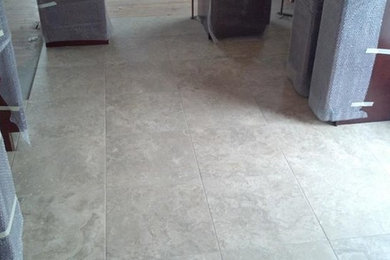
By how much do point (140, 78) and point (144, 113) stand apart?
1.46 ft

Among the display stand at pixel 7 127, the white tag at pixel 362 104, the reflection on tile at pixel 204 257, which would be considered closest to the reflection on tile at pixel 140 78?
the display stand at pixel 7 127

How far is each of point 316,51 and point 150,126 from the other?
956mm

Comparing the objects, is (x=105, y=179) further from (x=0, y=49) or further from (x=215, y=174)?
(x=0, y=49)

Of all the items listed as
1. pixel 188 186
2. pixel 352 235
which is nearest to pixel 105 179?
pixel 188 186

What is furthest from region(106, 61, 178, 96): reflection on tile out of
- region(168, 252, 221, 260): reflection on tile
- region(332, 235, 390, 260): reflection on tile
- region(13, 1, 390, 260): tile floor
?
region(332, 235, 390, 260): reflection on tile

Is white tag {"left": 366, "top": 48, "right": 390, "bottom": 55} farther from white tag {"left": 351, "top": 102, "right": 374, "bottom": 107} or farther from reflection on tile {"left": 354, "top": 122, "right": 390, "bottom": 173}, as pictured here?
reflection on tile {"left": 354, "top": 122, "right": 390, "bottom": 173}

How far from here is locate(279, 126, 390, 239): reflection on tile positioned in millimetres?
1818

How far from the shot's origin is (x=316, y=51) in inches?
94.7

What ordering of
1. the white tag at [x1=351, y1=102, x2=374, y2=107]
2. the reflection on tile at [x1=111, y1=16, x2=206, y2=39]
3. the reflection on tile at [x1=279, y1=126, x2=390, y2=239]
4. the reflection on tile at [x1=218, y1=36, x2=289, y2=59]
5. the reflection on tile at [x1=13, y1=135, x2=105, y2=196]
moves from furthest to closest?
the reflection on tile at [x1=111, y1=16, x2=206, y2=39], the reflection on tile at [x1=218, y1=36, x2=289, y2=59], the white tag at [x1=351, y1=102, x2=374, y2=107], the reflection on tile at [x1=13, y1=135, x2=105, y2=196], the reflection on tile at [x1=279, y1=126, x2=390, y2=239]

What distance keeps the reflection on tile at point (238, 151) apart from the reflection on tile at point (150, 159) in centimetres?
7

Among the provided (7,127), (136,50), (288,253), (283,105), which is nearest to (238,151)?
(283,105)

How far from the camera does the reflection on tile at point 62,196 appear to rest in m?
1.71

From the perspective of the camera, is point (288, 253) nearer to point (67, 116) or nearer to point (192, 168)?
point (192, 168)

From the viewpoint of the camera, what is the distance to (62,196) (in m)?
1.94
